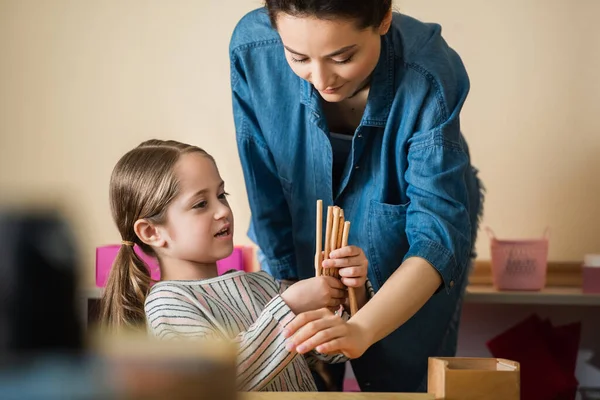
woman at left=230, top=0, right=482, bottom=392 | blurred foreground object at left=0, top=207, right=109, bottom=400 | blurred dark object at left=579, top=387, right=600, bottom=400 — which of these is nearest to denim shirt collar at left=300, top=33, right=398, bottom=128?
woman at left=230, top=0, right=482, bottom=392

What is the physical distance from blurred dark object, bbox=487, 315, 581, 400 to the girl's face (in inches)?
53.5

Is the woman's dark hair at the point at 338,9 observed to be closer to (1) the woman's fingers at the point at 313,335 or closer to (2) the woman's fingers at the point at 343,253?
(2) the woman's fingers at the point at 343,253

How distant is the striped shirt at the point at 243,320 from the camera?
4.60ft

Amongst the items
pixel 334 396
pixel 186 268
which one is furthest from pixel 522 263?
pixel 334 396

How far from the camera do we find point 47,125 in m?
2.99

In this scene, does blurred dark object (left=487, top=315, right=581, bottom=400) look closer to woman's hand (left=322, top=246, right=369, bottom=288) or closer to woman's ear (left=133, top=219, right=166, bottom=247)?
woman's hand (left=322, top=246, right=369, bottom=288)

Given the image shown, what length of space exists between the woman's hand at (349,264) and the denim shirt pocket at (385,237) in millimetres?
229

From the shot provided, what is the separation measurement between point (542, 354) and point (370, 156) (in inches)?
49.2

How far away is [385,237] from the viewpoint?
179cm

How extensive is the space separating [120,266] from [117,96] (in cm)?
135

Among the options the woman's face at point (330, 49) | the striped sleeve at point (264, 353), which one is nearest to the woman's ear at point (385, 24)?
the woman's face at point (330, 49)

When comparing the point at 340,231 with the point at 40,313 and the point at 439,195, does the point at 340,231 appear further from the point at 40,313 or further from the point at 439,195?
the point at 40,313

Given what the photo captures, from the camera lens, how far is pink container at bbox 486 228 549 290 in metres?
2.54

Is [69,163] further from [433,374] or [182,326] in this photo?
[433,374]
